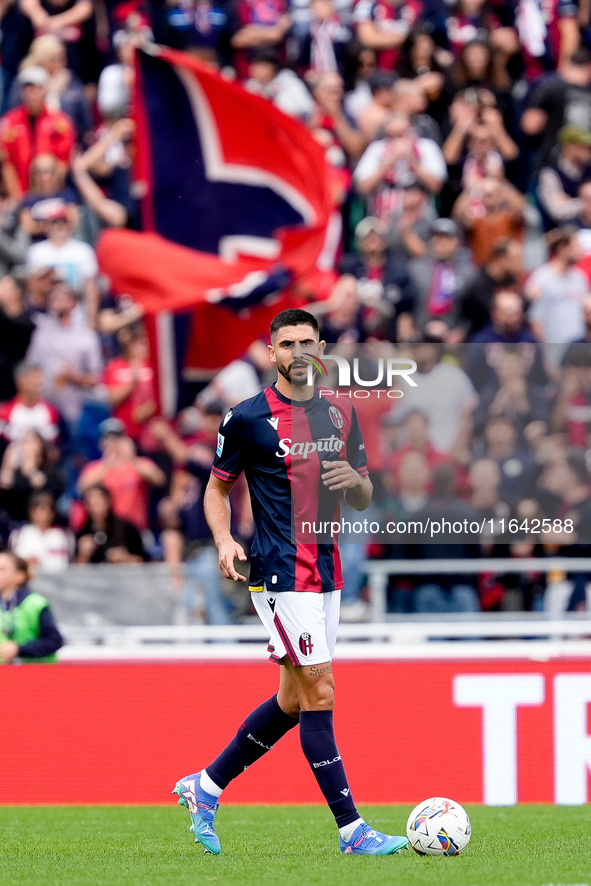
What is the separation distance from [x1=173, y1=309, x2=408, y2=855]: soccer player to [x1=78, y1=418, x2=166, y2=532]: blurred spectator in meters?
5.33

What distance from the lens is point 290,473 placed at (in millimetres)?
6062

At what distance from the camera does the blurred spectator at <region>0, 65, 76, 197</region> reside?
1420 cm

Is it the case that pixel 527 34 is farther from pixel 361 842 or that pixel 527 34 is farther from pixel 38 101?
pixel 361 842

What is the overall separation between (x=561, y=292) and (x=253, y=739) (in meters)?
6.91

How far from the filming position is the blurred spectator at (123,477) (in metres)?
11.5

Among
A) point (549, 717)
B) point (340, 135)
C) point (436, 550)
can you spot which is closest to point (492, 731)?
point (549, 717)

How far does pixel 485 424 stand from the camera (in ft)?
33.4

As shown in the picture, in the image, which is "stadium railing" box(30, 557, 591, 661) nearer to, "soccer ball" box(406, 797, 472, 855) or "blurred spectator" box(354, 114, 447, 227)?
"soccer ball" box(406, 797, 472, 855)

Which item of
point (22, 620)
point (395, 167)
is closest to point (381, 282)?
point (395, 167)

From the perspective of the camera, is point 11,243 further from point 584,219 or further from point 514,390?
point 514,390

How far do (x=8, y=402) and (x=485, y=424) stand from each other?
13.7ft

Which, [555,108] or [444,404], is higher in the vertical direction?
[555,108]

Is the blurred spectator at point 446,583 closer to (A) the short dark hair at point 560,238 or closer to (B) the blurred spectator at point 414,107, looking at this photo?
(A) the short dark hair at point 560,238

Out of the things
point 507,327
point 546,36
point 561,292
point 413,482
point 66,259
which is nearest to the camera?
point 413,482
